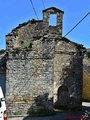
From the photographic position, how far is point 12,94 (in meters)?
21.4

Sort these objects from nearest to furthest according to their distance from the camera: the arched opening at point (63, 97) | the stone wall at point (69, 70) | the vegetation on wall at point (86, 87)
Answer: the stone wall at point (69, 70) < the arched opening at point (63, 97) < the vegetation on wall at point (86, 87)

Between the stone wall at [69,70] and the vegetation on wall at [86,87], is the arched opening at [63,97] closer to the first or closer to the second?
the stone wall at [69,70]

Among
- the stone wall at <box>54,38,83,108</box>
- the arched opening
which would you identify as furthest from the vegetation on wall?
the stone wall at <box>54,38,83,108</box>

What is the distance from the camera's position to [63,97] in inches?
971

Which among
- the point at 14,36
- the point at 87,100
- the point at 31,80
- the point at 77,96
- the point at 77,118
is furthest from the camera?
the point at 87,100

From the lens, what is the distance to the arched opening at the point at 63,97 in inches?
966

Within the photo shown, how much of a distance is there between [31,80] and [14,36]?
19.8 ft

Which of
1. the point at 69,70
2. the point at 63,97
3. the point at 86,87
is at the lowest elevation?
the point at 63,97

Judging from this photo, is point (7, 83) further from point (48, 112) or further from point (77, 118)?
point (77, 118)

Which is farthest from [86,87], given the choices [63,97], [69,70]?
[69,70]

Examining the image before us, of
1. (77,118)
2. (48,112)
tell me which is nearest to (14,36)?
(48,112)

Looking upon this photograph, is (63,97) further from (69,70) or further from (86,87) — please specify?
(86,87)

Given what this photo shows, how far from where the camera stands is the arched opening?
24.5 meters

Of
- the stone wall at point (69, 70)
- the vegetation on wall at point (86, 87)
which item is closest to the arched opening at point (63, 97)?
the stone wall at point (69, 70)
